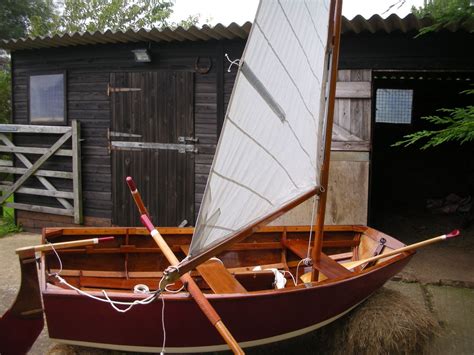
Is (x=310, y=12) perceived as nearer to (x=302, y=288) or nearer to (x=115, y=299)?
(x=302, y=288)

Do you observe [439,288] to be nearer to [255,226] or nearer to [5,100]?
[255,226]

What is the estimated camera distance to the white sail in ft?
8.04

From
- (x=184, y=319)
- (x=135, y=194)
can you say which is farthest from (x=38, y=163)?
(x=184, y=319)

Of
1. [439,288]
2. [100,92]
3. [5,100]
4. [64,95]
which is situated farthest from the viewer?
[5,100]

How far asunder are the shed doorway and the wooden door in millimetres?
3956

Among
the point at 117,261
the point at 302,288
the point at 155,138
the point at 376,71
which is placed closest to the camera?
the point at 302,288

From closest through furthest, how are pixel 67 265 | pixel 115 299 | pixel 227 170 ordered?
pixel 227 170, pixel 115 299, pixel 67 265

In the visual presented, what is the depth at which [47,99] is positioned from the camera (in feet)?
24.3

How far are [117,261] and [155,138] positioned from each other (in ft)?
9.07

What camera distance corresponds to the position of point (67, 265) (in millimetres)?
3834

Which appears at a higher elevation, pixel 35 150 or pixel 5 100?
pixel 5 100

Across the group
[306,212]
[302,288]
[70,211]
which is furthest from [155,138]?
[302,288]

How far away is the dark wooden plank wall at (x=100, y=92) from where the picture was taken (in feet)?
20.5

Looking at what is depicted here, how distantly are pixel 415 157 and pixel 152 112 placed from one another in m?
6.53
